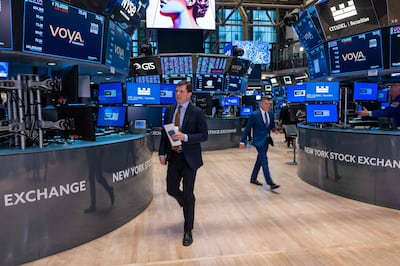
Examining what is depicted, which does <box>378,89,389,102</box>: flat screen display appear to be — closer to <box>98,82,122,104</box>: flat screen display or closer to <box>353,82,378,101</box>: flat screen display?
<box>353,82,378,101</box>: flat screen display

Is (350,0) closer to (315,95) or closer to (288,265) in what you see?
(315,95)

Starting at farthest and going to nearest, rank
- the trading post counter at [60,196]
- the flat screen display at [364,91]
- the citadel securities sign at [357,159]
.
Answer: the flat screen display at [364,91], the citadel securities sign at [357,159], the trading post counter at [60,196]

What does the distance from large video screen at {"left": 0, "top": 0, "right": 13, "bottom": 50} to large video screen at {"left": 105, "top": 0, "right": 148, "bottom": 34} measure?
142 cm

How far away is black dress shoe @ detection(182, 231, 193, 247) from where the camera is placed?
10.2 ft

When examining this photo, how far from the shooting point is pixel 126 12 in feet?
16.2

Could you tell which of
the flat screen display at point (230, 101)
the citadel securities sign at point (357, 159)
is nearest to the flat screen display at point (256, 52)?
the flat screen display at point (230, 101)

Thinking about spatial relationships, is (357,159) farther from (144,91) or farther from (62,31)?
(144,91)

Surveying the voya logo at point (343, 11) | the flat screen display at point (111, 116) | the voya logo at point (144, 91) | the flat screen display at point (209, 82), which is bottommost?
the flat screen display at point (111, 116)

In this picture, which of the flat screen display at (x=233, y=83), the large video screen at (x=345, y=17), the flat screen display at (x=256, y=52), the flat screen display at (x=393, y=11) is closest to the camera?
the flat screen display at (x=393, y=11)

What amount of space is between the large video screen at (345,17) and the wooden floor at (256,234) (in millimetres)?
2954

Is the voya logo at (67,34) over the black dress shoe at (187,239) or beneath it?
over

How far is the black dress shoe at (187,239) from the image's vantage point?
122 inches

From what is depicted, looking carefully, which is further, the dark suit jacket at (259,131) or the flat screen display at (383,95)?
the flat screen display at (383,95)

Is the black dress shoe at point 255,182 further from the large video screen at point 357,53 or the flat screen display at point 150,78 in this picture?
the flat screen display at point 150,78
